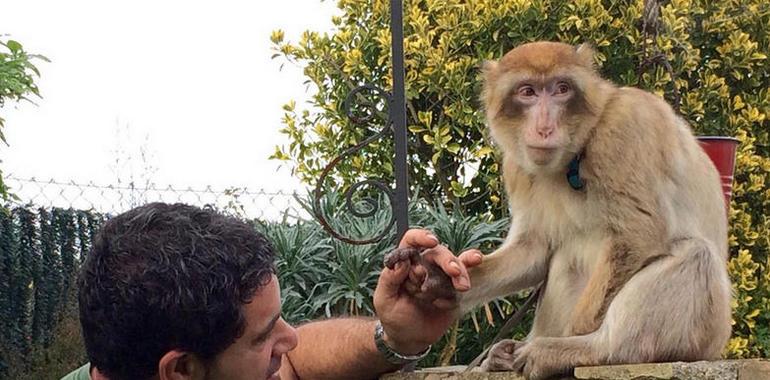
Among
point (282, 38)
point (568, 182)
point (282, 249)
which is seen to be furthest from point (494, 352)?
point (282, 38)

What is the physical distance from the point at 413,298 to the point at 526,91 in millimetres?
975

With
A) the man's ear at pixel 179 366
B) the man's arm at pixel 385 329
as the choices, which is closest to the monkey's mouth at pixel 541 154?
the man's arm at pixel 385 329

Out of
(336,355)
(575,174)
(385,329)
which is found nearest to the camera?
(385,329)

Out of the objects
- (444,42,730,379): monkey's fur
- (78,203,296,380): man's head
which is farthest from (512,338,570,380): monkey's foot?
(78,203,296,380): man's head

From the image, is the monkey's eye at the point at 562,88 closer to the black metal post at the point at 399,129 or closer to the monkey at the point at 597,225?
the monkey at the point at 597,225

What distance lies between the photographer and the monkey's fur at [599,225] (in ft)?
10.7

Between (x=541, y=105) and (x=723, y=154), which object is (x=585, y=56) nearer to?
(x=541, y=105)

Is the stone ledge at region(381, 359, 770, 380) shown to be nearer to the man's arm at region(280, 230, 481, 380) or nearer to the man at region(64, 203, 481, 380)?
the man's arm at region(280, 230, 481, 380)

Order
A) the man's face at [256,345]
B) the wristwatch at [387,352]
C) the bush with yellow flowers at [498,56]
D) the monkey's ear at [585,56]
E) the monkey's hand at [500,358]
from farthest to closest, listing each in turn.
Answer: the bush with yellow flowers at [498,56] < the monkey's ear at [585,56] < the monkey's hand at [500,358] < the wristwatch at [387,352] < the man's face at [256,345]

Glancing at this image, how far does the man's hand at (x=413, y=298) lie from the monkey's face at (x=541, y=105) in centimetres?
59

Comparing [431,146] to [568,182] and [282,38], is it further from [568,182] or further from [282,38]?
[568,182]

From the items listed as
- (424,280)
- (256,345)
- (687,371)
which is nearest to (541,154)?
(424,280)

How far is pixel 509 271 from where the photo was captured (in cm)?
372

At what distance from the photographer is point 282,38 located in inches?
269
